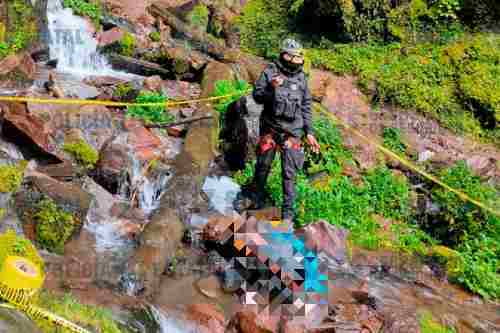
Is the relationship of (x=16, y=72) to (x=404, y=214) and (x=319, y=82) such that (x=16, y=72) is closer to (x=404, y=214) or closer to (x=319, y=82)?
(x=319, y=82)

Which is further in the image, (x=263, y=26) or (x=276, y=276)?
(x=263, y=26)

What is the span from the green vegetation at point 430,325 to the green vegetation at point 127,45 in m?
8.52

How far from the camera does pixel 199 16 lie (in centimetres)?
1589

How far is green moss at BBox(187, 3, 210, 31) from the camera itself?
1548 centimetres

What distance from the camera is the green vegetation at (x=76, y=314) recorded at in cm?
410

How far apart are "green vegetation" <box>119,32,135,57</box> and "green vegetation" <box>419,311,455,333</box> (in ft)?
28.0

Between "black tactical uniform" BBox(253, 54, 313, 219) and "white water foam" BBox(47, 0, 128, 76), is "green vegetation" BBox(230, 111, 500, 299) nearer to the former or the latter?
"black tactical uniform" BBox(253, 54, 313, 219)

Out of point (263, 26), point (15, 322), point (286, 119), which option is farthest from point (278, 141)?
point (263, 26)


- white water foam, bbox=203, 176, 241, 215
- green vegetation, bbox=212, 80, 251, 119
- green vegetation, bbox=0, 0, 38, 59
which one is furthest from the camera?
green vegetation, bbox=0, 0, 38, 59

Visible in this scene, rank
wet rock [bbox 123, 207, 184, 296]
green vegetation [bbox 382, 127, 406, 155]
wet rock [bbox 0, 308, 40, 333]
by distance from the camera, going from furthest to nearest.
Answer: green vegetation [bbox 382, 127, 406, 155]
wet rock [bbox 123, 207, 184, 296]
wet rock [bbox 0, 308, 40, 333]

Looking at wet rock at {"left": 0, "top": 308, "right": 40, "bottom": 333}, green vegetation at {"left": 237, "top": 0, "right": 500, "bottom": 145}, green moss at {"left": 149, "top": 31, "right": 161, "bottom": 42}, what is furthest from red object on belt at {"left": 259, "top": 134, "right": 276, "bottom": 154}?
green moss at {"left": 149, "top": 31, "right": 161, "bottom": 42}

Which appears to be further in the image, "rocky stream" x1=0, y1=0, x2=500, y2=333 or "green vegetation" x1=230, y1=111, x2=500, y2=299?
"green vegetation" x1=230, y1=111, x2=500, y2=299

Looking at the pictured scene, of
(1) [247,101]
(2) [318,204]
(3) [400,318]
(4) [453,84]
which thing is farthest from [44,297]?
(4) [453,84]

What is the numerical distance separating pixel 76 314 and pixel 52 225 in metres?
1.85
